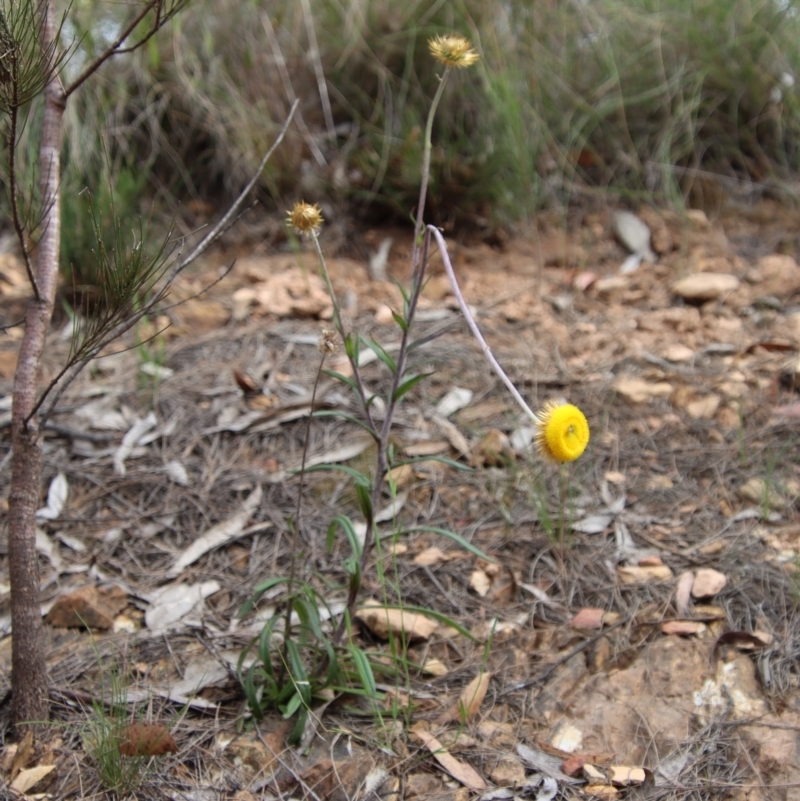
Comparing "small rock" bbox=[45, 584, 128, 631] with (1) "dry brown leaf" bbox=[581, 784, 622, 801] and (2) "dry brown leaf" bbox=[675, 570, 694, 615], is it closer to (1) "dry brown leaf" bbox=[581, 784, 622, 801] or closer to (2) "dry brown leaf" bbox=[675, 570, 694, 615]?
(1) "dry brown leaf" bbox=[581, 784, 622, 801]

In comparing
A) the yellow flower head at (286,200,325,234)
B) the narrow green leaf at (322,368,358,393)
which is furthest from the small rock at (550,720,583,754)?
the yellow flower head at (286,200,325,234)

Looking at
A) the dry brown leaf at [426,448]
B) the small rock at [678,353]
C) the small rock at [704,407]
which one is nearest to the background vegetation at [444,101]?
the small rock at [678,353]

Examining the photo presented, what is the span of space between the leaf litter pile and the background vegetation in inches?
18.7

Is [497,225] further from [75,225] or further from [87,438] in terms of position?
[87,438]

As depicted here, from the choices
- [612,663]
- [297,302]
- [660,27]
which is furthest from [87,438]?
[660,27]

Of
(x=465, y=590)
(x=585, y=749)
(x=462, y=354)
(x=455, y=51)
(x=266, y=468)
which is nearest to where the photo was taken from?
(x=455, y=51)

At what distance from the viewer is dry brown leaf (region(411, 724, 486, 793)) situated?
66.6 inches

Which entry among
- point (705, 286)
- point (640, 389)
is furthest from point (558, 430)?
point (705, 286)

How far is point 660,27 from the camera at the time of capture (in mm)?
4016

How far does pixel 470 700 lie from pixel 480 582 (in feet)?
1.34

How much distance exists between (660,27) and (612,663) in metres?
3.23

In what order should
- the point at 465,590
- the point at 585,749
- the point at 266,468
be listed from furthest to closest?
the point at 266,468 < the point at 465,590 < the point at 585,749

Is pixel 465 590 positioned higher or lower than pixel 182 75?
lower

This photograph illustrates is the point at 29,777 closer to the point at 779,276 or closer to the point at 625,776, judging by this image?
the point at 625,776
